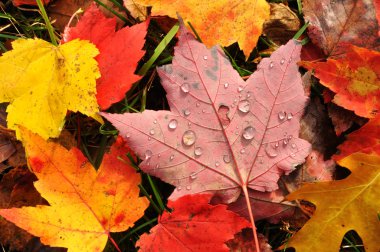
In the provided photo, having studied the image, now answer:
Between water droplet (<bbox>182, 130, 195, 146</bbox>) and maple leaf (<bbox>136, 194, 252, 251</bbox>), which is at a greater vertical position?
water droplet (<bbox>182, 130, 195, 146</bbox>)

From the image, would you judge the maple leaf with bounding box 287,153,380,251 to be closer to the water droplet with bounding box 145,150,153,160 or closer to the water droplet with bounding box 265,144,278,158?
the water droplet with bounding box 265,144,278,158

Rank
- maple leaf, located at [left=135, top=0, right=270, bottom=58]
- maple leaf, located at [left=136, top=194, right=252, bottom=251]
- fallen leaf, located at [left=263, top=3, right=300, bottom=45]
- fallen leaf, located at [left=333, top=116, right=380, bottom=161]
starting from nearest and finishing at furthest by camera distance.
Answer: maple leaf, located at [left=136, top=194, right=252, bottom=251], fallen leaf, located at [left=333, top=116, right=380, bottom=161], maple leaf, located at [left=135, top=0, right=270, bottom=58], fallen leaf, located at [left=263, top=3, right=300, bottom=45]

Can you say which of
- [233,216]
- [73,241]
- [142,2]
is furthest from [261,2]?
[73,241]

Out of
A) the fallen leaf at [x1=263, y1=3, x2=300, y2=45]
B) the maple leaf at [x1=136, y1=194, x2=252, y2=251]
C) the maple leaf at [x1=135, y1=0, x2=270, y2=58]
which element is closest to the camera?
the maple leaf at [x1=136, y1=194, x2=252, y2=251]

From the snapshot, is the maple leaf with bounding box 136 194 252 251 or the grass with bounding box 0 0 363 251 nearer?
the maple leaf with bounding box 136 194 252 251

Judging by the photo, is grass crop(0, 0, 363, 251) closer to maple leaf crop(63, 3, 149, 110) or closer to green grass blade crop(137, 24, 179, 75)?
green grass blade crop(137, 24, 179, 75)

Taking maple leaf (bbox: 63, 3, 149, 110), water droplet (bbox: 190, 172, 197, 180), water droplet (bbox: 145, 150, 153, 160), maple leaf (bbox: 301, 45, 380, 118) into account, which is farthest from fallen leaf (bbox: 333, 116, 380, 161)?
maple leaf (bbox: 63, 3, 149, 110)

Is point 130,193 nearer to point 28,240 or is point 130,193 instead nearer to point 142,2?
point 28,240

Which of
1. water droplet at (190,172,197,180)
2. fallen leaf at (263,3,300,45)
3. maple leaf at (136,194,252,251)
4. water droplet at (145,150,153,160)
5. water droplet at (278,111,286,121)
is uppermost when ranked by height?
fallen leaf at (263,3,300,45)
